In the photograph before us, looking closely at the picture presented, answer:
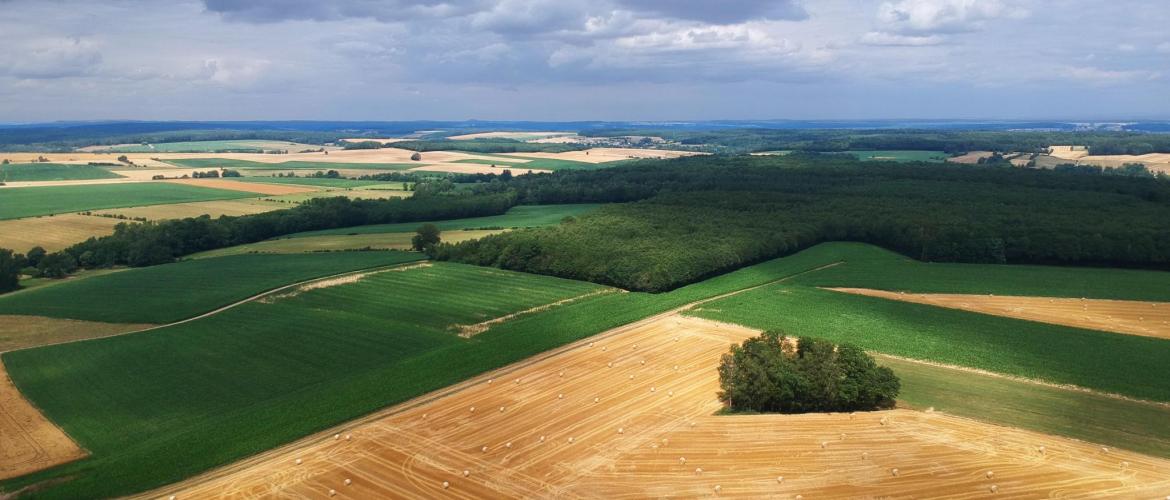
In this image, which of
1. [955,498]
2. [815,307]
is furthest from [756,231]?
[955,498]

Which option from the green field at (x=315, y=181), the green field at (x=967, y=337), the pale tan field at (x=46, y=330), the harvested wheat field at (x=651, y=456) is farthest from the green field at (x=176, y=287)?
the green field at (x=315, y=181)

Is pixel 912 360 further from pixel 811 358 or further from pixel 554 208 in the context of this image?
pixel 554 208

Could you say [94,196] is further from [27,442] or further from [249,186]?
[27,442]

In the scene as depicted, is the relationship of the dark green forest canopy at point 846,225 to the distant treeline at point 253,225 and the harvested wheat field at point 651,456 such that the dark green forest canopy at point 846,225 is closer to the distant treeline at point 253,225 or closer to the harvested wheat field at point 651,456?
the distant treeline at point 253,225

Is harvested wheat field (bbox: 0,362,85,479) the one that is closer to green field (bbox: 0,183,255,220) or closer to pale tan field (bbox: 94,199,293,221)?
pale tan field (bbox: 94,199,293,221)

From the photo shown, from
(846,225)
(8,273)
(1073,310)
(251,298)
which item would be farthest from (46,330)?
(846,225)
